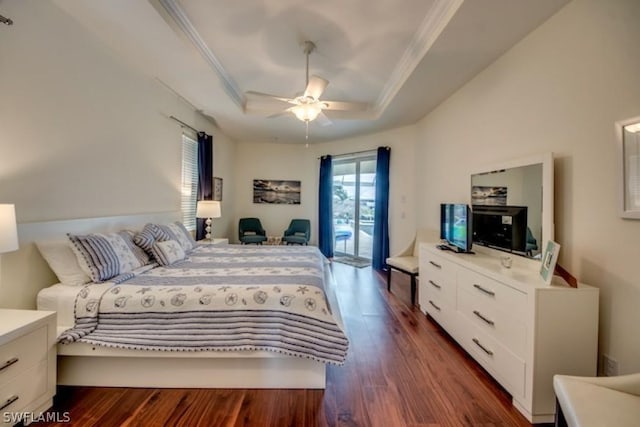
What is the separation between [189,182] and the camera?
4391mm

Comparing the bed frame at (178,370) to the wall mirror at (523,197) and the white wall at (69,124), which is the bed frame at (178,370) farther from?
the wall mirror at (523,197)

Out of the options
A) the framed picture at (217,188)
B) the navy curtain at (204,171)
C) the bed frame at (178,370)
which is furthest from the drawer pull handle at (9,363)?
the framed picture at (217,188)

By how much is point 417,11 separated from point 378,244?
12.5ft

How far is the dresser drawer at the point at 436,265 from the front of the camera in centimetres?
267

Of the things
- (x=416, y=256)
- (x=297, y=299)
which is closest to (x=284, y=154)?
(x=416, y=256)

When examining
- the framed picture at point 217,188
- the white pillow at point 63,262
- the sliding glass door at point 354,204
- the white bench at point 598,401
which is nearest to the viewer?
the white bench at point 598,401

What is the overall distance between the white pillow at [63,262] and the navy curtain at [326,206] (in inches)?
177

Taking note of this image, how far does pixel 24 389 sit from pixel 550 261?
3157mm

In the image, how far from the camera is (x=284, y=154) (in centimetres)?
648

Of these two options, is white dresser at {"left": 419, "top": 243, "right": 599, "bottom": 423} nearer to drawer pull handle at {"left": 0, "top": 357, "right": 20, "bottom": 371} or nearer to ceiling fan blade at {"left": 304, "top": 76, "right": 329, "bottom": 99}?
ceiling fan blade at {"left": 304, "top": 76, "right": 329, "bottom": 99}

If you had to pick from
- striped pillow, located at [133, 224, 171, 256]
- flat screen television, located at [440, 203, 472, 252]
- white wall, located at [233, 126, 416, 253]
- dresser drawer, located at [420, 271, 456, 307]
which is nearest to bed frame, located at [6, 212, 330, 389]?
striped pillow, located at [133, 224, 171, 256]

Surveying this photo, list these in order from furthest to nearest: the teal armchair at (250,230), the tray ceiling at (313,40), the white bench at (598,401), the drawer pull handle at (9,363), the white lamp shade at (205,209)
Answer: the teal armchair at (250,230), the white lamp shade at (205,209), the tray ceiling at (313,40), the drawer pull handle at (9,363), the white bench at (598,401)

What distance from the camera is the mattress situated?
1.86m

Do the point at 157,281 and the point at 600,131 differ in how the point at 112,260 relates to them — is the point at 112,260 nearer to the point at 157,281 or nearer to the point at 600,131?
the point at 157,281
